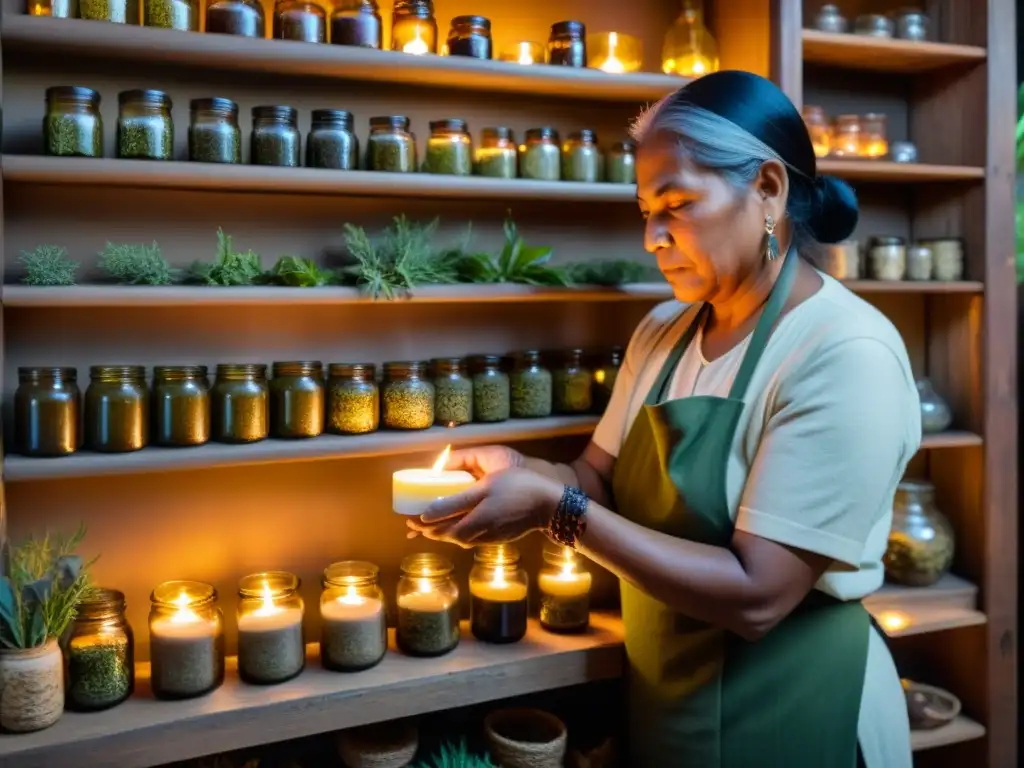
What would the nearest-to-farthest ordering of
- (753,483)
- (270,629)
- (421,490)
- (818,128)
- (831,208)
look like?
1. (753,483)
2. (421,490)
3. (831,208)
4. (270,629)
5. (818,128)

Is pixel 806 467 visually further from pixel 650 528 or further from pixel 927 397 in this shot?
pixel 927 397

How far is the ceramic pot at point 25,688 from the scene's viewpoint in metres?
1.32

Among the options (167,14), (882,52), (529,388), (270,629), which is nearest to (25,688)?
(270,629)

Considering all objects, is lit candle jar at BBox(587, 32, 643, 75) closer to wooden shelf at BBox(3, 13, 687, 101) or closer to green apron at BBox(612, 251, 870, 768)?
wooden shelf at BBox(3, 13, 687, 101)

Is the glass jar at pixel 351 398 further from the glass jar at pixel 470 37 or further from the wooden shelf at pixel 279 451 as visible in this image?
the glass jar at pixel 470 37

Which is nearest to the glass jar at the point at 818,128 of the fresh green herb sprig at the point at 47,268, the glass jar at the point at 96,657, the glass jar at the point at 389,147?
the glass jar at the point at 389,147

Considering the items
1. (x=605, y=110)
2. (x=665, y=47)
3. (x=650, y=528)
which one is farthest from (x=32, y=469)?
(x=665, y=47)

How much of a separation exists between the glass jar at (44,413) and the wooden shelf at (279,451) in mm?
21

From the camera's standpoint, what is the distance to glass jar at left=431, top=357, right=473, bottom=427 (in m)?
1.65

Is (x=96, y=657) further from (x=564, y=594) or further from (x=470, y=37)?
(x=470, y=37)

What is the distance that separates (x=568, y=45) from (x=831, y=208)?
0.62 meters

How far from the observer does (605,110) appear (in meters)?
1.97

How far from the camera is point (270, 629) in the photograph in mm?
1504

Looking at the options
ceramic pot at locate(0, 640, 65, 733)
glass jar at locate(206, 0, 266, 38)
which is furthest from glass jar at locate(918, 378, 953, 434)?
ceramic pot at locate(0, 640, 65, 733)
